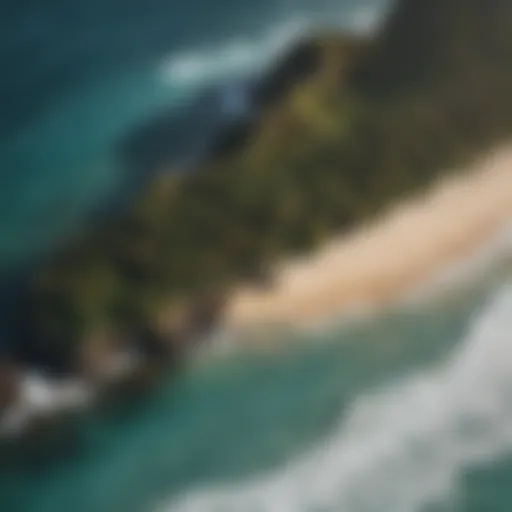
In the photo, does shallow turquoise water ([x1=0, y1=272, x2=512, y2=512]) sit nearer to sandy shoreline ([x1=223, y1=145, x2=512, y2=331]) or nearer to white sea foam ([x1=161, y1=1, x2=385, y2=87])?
sandy shoreline ([x1=223, y1=145, x2=512, y2=331])

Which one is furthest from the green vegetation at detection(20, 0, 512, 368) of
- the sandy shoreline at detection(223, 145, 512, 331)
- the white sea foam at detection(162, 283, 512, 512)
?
the white sea foam at detection(162, 283, 512, 512)

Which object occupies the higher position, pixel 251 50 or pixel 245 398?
pixel 251 50

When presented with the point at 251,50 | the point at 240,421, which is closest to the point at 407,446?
the point at 240,421

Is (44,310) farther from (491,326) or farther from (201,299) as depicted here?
(491,326)

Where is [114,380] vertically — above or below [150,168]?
below

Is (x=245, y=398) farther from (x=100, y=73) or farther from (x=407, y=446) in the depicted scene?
(x=100, y=73)

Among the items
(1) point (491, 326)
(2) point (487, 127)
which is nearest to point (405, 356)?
(1) point (491, 326)

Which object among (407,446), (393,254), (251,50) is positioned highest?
(251,50)
